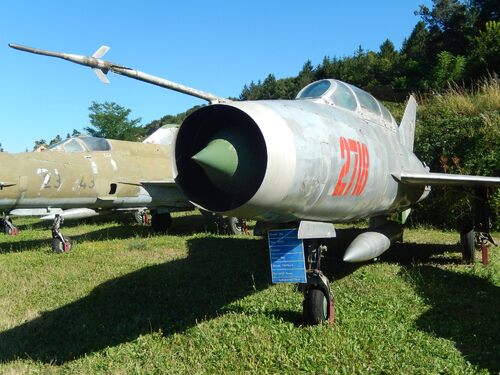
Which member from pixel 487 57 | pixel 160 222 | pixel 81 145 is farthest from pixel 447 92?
pixel 81 145

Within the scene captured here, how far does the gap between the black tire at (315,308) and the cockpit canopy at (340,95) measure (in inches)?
74.6

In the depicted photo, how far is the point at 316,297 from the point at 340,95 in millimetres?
2124

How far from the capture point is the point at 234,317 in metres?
4.48

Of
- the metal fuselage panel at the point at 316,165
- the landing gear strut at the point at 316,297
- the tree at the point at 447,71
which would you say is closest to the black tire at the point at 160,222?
the metal fuselage panel at the point at 316,165

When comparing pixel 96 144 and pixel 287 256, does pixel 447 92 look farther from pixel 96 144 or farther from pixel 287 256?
pixel 287 256

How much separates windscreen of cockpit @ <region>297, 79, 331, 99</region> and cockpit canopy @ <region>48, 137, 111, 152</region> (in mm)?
6730

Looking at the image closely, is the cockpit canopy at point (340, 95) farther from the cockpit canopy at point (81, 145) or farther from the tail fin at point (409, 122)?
the cockpit canopy at point (81, 145)

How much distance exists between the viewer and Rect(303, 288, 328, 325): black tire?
13.6 feet

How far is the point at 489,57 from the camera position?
2234 centimetres

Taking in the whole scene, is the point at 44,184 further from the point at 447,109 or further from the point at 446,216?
the point at 447,109

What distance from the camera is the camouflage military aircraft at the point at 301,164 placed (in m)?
2.88

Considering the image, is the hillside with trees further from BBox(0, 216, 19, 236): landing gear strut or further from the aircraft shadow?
BBox(0, 216, 19, 236): landing gear strut

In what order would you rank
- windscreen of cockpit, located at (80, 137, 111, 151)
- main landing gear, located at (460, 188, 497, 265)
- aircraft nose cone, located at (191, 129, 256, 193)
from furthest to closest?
1. windscreen of cockpit, located at (80, 137, 111, 151)
2. main landing gear, located at (460, 188, 497, 265)
3. aircraft nose cone, located at (191, 129, 256, 193)

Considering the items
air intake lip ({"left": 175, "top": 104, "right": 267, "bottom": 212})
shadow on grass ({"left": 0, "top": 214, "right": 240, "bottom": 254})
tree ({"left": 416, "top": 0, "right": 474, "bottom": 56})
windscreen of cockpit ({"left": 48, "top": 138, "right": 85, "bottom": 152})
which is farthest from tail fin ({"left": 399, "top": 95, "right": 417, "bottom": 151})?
tree ({"left": 416, "top": 0, "right": 474, "bottom": 56})
